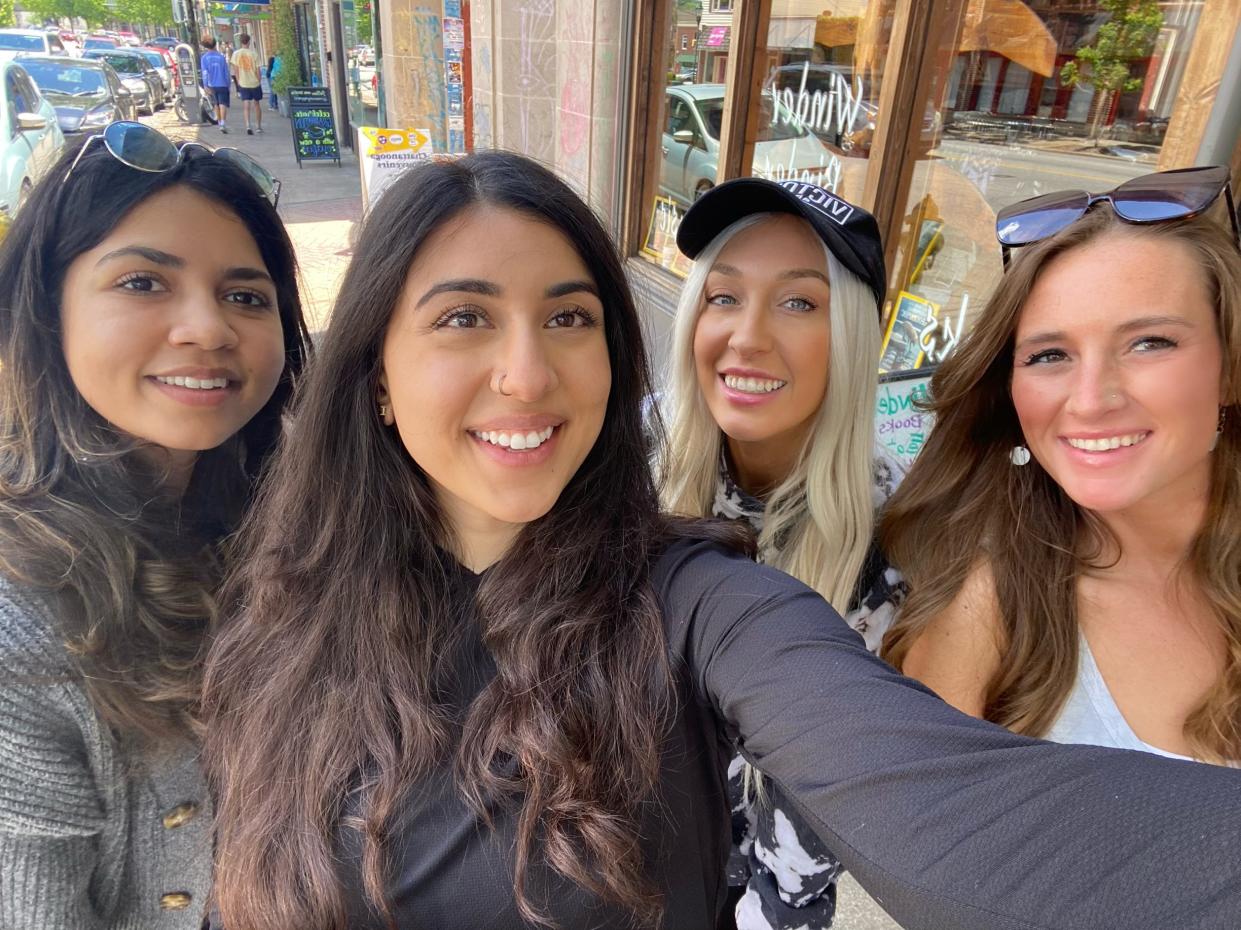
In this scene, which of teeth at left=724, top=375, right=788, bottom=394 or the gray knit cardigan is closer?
the gray knit cardigan

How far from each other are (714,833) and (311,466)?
3.27 ft

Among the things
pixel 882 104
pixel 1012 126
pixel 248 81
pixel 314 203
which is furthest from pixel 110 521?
pixel 248 81

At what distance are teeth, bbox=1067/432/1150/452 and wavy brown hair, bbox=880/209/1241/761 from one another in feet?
0.73

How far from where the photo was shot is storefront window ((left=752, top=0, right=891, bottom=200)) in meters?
4.23

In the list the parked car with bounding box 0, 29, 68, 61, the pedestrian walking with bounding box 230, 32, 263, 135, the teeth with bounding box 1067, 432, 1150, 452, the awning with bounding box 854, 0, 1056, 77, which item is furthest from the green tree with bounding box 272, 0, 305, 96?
the teeth with bounding box 1067, 432, 1150, 452

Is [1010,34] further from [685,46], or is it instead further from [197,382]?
[197,382]

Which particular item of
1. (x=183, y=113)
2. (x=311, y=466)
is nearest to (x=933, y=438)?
(x=311, y=466)

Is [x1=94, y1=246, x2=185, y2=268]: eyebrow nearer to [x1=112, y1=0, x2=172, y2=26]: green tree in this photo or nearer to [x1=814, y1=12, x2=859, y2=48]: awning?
[x1=814, y1=12, x2=859, y2=48]: awning

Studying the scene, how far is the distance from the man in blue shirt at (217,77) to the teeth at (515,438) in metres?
22.5

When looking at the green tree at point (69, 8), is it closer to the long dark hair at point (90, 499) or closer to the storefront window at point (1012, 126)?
the storefront window at point (1012, 126)

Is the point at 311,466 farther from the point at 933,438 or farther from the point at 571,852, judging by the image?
the point at 933,438

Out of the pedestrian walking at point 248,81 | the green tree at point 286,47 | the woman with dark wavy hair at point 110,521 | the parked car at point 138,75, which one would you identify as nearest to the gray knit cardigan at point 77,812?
the woman with dark wavy hair at point 110,521

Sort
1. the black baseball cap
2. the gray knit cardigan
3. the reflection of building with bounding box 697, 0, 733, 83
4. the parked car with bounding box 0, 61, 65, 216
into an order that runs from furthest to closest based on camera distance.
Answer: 1. the parked car with bounding box 0, 61, 65, 216
2. the reflection of building with bounding box 697, 0, 733, 83
3. the black baseball cap
4. the gray knit cardigan

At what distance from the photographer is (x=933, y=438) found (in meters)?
1.85
